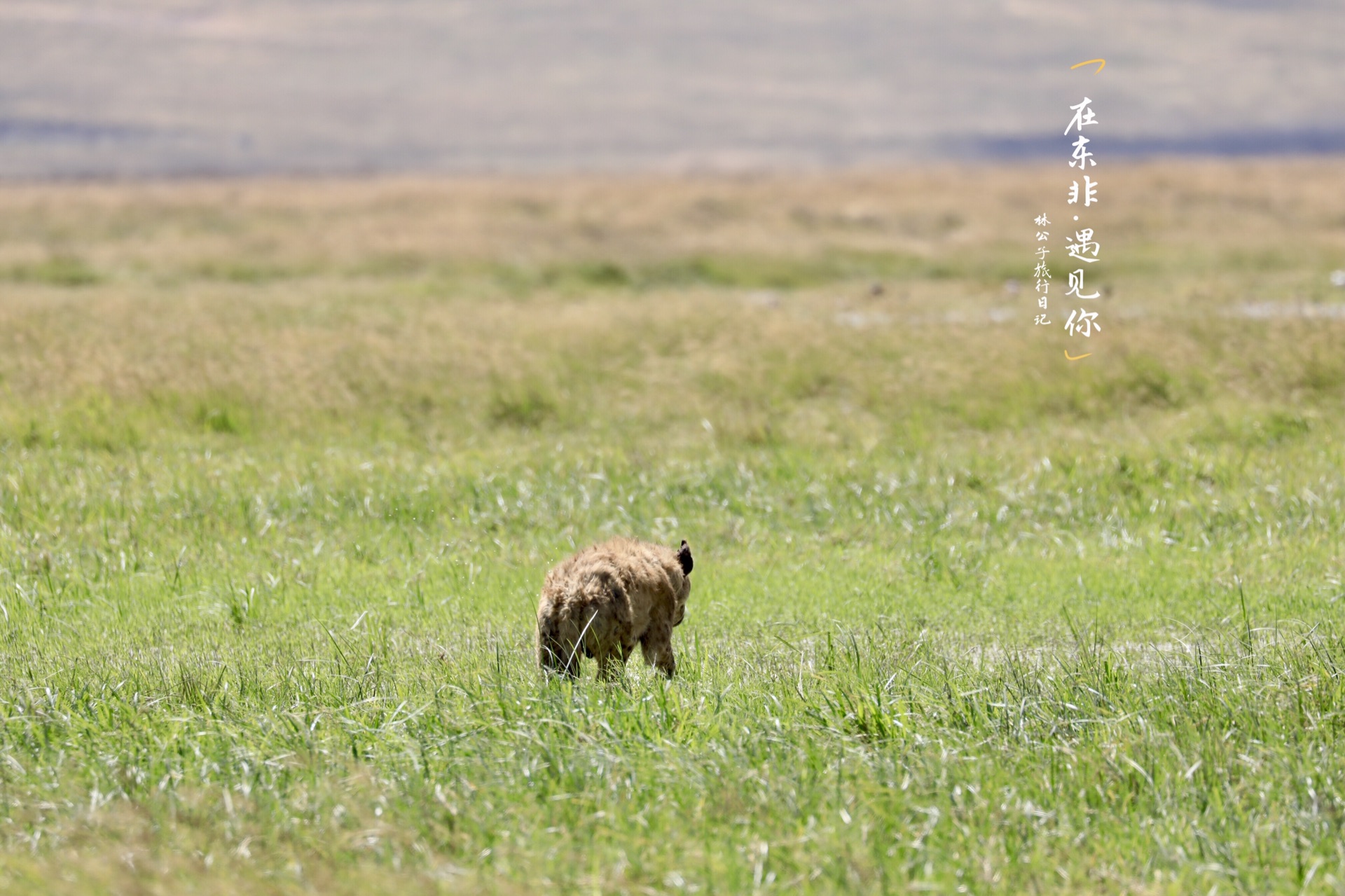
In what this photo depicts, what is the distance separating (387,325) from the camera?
23.2 meters

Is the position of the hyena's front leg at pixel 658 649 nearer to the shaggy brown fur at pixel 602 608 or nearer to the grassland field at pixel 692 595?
the shaggy brown fur at pixel 602 608

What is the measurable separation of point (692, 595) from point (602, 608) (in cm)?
363

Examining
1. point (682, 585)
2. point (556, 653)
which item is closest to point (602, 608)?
point (556, 653)

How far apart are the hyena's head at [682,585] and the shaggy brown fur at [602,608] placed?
A: 234mm

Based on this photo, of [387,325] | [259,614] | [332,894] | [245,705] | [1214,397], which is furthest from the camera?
[387,325]

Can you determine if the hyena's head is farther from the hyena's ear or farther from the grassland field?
the grassland field

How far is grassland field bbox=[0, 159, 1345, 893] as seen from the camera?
5797 mm

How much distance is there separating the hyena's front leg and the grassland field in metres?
0.32

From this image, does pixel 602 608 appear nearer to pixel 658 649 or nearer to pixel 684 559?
pixel 658 649

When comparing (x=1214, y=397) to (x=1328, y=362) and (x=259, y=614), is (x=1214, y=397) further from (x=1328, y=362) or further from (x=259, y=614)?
(x=259, y=614)

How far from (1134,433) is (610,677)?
36.5 feet

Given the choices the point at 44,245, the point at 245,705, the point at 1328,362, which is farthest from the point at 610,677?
the point at 44,245

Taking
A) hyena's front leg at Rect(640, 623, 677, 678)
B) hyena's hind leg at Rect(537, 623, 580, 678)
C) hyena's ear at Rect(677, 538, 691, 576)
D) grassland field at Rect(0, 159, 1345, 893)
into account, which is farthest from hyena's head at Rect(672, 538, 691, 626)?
hyena's hind leg at Rect(537, 623, 580, 678)

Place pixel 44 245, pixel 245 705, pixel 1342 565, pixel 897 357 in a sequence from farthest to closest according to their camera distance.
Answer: pixel 44 245, pixel 897 357, pixel 1342 565, pixel 245 705
